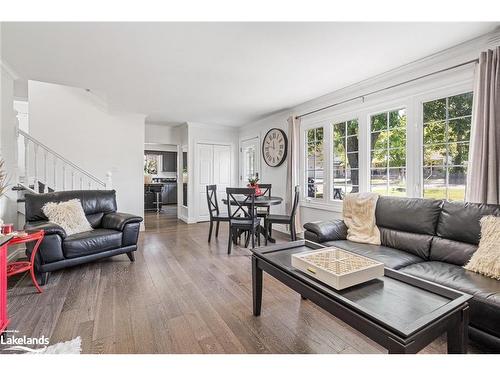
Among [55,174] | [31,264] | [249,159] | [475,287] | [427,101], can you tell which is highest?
[427,101]

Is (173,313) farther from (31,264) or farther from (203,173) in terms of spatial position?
(203,173)

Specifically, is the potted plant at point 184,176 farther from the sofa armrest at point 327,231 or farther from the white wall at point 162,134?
the sofa armrest at point 327,231

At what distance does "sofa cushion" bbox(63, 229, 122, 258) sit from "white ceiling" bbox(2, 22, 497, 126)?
195 cm

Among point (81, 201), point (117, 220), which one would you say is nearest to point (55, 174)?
point (81, 201)

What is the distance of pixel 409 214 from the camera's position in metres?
2.46

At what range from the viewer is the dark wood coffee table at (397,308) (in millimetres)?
1000

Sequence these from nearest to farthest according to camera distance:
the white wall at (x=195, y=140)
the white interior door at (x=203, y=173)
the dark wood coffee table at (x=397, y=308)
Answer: the dark wood coffee table at (x=397, y=308)
the white wall at (x=195, y=140)
the white interior door at (x=203, y=173)

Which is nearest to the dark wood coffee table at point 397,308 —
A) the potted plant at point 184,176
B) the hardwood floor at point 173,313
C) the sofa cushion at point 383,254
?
the hardwood floor at point 173,313

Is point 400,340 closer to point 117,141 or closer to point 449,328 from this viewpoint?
point 449,328

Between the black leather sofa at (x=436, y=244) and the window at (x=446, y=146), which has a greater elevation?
the window at (x=446, y=146)

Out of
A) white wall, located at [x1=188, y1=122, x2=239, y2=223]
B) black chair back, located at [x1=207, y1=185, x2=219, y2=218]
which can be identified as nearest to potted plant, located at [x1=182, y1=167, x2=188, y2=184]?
white wall, located at [x1=188, y1=122, x2=239, y2=223]

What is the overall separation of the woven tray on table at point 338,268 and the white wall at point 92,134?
456 centimetres

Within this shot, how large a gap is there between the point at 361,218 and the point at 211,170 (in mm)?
4113

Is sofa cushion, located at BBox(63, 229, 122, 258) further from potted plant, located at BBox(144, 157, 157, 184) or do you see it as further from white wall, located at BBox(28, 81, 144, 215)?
potted plant, located at BBox(144, 157, 157, 184)
